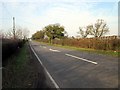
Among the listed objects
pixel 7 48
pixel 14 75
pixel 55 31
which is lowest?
pixel 14 75

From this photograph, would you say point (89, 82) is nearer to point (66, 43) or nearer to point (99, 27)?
point (66, 43)

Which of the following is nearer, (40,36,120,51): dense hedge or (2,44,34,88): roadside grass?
(2,44,34,88): roadside grass

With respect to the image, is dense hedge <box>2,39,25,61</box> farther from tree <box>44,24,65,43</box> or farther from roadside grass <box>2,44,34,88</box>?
tree <box>44,24,65,43</box>

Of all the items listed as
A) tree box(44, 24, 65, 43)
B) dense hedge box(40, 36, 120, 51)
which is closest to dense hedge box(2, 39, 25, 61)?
dense hedge box(40, 36, 120, 51)

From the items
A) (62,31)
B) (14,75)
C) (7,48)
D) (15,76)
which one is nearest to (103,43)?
(7,48)

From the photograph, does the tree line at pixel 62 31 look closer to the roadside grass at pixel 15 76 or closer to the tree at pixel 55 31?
the tree at pixel 55 31

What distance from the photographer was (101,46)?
35.7 meters

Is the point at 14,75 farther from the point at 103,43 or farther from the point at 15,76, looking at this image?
the point at 103,43

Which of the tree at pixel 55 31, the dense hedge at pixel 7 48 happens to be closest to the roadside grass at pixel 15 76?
the dense hedge at pixel 7 48

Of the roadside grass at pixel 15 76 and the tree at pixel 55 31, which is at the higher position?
the tree at pixel 55 31

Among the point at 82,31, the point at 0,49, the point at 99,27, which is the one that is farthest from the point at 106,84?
the point at 82,31

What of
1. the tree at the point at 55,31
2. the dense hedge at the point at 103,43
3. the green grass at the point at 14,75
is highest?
the tree at the point at 55,31

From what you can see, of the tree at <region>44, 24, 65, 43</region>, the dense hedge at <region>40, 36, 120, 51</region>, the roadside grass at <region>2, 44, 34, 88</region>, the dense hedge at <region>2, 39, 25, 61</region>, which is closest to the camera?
the roadside grass at <region>2, 44, 34, 88</region>

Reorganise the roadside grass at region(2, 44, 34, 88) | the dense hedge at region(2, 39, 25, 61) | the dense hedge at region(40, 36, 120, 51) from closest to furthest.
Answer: the roadside grass at region(2, 44, 34, 88) < the dense hedge at region(2, 39, 25, 61) < the dense hedge at region(40, 36, 120, 51)
